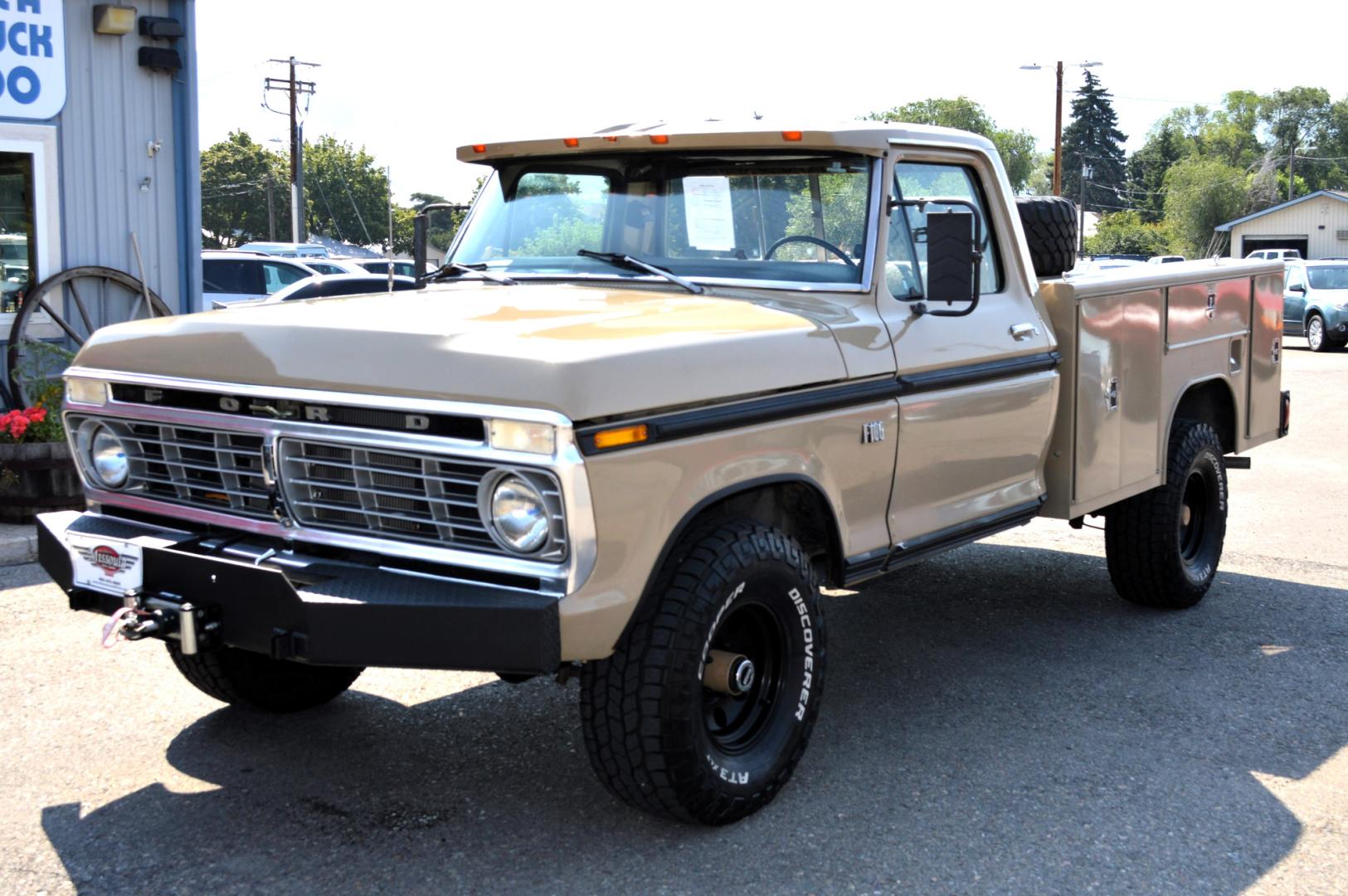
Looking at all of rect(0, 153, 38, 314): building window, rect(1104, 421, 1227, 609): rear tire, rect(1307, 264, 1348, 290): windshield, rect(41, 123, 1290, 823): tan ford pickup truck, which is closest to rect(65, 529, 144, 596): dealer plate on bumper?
rect(41, 123, 1290, 823): tan ford pickup truck

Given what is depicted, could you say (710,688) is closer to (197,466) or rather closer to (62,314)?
(197,466)

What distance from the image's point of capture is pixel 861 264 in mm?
4812

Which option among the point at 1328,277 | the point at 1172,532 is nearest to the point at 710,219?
the point at 1172,532

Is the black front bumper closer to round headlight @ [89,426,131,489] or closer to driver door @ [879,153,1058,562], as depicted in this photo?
round headlight @ [89,426,131,489]

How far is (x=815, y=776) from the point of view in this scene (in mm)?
4590

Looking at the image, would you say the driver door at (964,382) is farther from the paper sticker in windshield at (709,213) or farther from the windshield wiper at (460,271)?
the windshield wiper at (460,271)

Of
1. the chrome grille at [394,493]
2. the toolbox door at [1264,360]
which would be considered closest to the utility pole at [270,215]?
the toolbox door at [1264,360]

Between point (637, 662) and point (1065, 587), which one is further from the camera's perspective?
point (1065, 587)

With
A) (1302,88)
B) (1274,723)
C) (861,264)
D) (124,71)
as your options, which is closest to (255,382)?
(861,264)

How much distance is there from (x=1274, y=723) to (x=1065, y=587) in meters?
2.16

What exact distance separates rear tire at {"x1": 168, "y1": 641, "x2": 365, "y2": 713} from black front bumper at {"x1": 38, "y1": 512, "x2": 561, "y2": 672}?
38.3 inches

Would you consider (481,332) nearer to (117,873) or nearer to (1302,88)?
(117,873)

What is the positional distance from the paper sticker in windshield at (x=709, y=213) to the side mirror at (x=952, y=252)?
697 millimetres

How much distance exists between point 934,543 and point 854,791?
100cm
